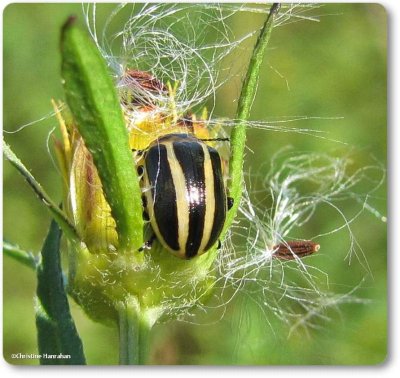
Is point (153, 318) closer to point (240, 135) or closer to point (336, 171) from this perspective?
point (240, 135)

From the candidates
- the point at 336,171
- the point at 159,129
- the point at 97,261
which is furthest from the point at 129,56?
the point at 336,171

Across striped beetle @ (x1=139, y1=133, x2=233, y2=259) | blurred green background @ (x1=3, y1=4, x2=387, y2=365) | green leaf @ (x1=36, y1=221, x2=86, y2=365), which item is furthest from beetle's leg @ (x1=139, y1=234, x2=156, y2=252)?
blurred green background @ (x1=3, y1=4, x2=387, y2=365)

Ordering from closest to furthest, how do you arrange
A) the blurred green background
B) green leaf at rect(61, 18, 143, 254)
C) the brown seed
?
green leaf at rect(61, 18, 143, 254) < the brown seed < the blurred green background

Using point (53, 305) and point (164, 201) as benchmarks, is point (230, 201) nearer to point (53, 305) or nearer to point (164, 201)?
point (164, 201)

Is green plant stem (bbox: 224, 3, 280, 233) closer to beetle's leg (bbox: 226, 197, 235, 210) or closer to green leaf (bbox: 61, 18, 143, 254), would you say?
beetle's leg (bbox: 226, 197, 235, 210)

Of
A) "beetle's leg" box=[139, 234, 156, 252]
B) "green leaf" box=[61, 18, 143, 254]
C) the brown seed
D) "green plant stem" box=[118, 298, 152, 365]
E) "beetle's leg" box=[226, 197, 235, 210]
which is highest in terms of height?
"green leaf" box=[61, 18, 143, 254]

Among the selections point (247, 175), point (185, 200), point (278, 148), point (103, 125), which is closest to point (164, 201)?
point (185, 200)
